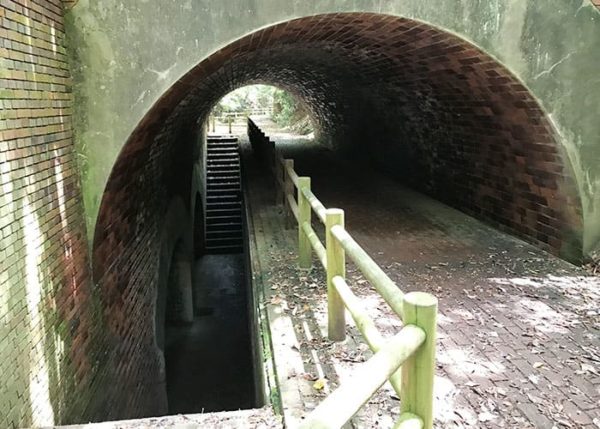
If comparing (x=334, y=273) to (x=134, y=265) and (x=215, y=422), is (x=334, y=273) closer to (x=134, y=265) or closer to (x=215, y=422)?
(x=215, y=422)

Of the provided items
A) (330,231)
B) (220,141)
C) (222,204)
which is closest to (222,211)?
(222,204)

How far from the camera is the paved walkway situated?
10.6 ft

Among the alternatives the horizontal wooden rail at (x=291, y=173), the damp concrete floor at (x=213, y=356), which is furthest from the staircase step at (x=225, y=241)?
the horizontal wooden rail at (x=291, y=173)

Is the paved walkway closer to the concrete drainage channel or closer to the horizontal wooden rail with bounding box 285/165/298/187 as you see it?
the concrete drainage channel

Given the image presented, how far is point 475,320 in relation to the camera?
445cm

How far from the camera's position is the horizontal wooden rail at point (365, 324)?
2.72m

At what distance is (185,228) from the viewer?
11.6m

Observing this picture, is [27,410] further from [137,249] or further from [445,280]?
[445,280]

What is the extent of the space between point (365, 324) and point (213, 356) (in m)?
8.36

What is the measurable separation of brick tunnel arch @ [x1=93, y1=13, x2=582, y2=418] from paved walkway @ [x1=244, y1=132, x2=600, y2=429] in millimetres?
651

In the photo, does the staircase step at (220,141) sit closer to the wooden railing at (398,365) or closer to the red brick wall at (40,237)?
the red brick wall at (40,237)

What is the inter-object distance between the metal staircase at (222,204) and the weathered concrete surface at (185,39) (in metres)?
12.5

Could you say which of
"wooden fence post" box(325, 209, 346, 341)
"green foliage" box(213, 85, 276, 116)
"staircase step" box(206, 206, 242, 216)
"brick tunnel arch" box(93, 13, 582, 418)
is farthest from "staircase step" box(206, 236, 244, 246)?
"green foliage" box(213, 85, 276, 116)

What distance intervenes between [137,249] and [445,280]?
373 centimetres
